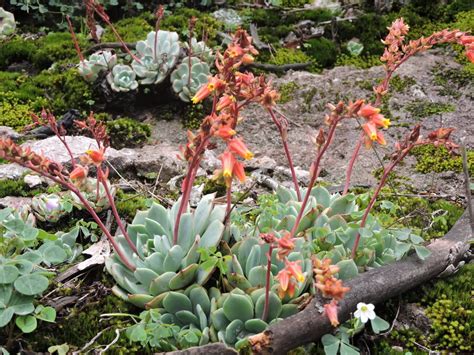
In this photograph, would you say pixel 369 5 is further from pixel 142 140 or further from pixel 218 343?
pixel 218 343

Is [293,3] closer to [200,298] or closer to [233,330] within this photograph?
[200,298]

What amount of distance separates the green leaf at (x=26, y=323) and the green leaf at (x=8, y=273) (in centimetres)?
15

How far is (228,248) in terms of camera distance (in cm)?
244

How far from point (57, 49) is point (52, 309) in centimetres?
371

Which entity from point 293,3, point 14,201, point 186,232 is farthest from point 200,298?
point 293,3

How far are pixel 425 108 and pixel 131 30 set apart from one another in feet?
9.39

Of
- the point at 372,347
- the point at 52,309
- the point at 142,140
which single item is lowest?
the point at 142,140

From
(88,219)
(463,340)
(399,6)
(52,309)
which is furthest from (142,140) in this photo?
(399,6)

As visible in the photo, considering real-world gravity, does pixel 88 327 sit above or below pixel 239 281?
below

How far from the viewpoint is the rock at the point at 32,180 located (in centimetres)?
352

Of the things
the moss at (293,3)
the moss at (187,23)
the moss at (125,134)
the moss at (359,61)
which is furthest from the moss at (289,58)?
the moss at (125,134)

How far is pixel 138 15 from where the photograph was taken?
623 centimetres

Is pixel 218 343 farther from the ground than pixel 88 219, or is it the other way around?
pixel 218 343

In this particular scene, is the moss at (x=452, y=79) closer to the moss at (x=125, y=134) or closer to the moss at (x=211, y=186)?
the moss at (x=211, y=186)
